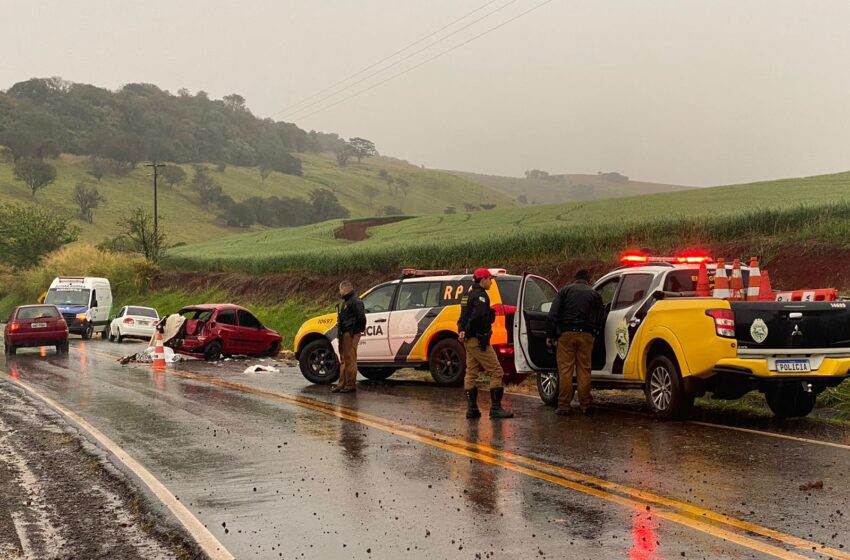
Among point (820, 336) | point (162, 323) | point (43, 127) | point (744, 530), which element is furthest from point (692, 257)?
point (43, 127)

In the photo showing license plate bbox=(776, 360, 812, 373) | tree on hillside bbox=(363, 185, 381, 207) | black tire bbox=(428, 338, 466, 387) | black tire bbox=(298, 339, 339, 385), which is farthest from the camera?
tree on hillside bbox=(363, 185, 381, 207)

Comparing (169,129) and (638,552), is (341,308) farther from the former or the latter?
(169,129)

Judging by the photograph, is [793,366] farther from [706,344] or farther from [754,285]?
[754,285]

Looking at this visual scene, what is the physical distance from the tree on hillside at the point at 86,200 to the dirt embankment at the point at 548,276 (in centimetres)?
5806

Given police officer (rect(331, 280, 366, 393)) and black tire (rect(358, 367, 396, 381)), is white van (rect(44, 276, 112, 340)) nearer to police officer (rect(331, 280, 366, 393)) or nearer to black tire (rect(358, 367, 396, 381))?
black tire (rect(358, 367, 396, 381))

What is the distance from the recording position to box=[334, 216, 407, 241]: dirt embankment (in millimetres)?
67000

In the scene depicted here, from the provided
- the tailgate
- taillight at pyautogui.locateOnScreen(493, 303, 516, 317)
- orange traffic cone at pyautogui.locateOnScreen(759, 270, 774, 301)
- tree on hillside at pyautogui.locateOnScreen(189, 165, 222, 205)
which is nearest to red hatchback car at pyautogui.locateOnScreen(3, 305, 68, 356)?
taillight at pyautogui.locateOnScreen(493, 303, 516, 317)

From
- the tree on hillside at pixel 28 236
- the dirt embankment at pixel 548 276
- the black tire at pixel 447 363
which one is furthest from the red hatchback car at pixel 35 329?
the tree on hillside at pixel 28 236

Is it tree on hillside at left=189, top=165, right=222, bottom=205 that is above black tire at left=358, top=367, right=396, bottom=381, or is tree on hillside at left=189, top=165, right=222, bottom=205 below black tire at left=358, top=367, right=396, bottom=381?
above

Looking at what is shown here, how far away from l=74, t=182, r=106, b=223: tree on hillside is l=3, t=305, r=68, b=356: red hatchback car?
84.7 meters

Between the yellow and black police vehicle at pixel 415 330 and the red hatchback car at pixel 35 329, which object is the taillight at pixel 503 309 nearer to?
the yellow and black police vehicle at pixel 415 330

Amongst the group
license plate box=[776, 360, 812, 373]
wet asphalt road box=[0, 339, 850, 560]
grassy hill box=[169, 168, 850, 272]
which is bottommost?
wet asphalt road box=[0, 339, 850, 560]

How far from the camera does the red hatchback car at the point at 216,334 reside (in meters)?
24.4

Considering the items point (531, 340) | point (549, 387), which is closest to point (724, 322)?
point (531, 340)
